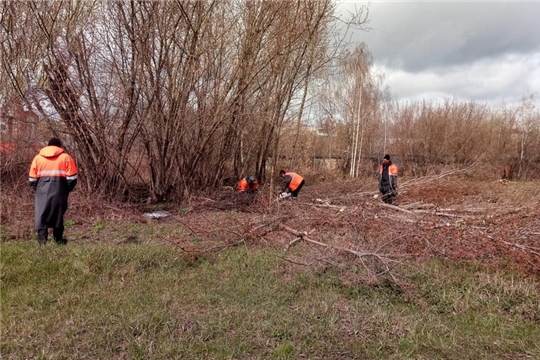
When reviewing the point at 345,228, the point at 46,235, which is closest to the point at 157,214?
the point at 46,235

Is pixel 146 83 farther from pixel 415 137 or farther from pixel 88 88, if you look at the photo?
pixel 415 137

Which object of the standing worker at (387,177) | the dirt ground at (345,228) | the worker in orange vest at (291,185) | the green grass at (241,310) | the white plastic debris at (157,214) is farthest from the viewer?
the standing worker at (387,177)

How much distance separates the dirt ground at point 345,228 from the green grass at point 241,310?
360mm

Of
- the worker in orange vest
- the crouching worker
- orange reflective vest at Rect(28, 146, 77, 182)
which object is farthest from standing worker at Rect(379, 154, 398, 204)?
orange reflective vest at Rect(28, 146, 77, 182)

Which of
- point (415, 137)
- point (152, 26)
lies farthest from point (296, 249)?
point (415, 137)

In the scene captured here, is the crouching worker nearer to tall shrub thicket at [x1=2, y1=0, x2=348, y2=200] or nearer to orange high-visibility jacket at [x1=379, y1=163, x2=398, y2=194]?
tall shrub thicket at [x1=2, y1=0, x2=348, y2=200]

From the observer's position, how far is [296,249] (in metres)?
5.95

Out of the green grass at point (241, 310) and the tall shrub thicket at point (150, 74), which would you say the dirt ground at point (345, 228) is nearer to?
the green grass at point (241, 310)

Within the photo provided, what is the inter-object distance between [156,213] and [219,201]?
5.93 feet

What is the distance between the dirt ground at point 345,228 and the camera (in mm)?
5109

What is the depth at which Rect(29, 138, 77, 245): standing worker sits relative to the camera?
5.29 m

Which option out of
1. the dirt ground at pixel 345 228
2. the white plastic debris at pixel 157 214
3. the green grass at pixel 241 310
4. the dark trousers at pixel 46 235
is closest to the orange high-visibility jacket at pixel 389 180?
the dirt ground at pixel 345 228

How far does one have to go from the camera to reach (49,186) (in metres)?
5.32

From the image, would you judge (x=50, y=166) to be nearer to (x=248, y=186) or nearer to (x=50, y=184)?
(x=50, y=184)
